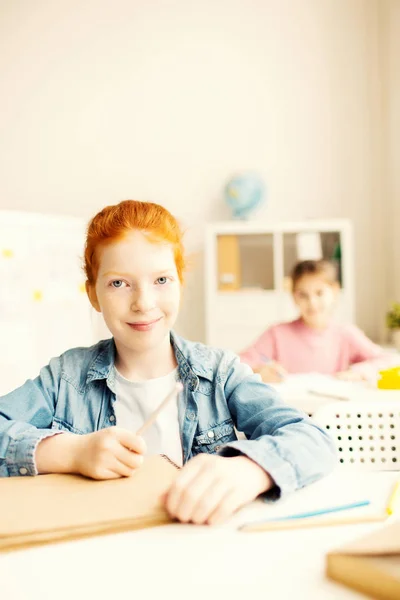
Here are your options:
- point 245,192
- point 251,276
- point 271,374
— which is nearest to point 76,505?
point 271,374

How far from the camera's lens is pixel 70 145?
4555 millimetres

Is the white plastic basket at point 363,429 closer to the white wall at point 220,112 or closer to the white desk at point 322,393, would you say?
the white desk at point 322,393

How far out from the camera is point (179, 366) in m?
1.23

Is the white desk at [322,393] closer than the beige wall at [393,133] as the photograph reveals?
Yes

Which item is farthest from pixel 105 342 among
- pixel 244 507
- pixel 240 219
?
pixel 240 219

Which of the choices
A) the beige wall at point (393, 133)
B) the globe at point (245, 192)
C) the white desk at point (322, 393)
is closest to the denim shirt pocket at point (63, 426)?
the white desk at point (322, 393)

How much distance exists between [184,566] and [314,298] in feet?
7.94

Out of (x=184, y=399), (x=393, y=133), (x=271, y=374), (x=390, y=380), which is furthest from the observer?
(x=393, y=133)

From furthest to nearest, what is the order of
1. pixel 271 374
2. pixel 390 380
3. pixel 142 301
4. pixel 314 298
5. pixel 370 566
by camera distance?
1. pixel 314 298
2. pixel 271 374
3. pixel 390 380
4. pixel 142 301
5. pixel 370 566

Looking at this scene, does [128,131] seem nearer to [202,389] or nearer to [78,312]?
[78,312]

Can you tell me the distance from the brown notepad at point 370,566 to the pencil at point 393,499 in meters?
0.18

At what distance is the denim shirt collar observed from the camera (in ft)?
3.92

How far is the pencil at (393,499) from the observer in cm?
81

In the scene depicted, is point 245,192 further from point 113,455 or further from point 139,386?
point 113,455
